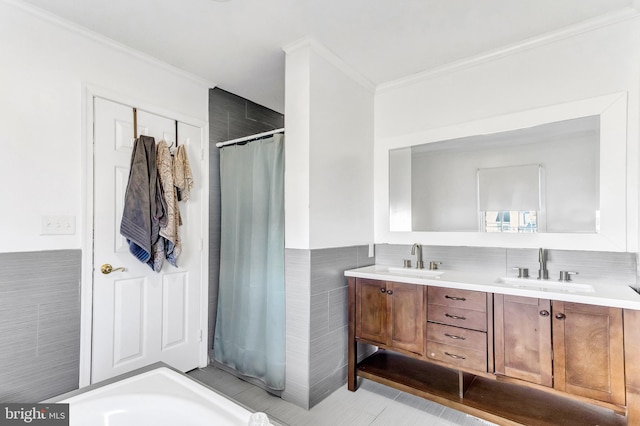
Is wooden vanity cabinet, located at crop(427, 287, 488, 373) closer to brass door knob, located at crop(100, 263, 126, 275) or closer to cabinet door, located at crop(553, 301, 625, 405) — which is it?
cabinet door, located at crop(553, 301, 625, 405)

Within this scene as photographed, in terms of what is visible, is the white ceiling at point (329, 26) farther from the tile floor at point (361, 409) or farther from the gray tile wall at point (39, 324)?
the tile floor at point (361, 409)

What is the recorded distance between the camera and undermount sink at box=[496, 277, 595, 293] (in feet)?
6.15

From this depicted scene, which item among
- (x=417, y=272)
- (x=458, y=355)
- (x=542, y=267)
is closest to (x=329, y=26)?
(x=417, y=272)

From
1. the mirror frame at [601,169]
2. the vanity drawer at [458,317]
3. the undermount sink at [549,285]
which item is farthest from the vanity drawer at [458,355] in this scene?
the mirror frame at [601,169]

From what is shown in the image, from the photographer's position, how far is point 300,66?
7.31 feet

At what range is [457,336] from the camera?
1931 mm

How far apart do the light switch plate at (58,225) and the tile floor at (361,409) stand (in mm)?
1393

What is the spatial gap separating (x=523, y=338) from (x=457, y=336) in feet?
1.10

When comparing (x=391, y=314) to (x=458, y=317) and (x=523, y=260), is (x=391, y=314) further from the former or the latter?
(x=523, y=260)

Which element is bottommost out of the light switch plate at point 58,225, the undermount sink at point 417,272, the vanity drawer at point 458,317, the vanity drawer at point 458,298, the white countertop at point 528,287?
the vanity drawer at point 458,317

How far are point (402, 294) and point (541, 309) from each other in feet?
2.48

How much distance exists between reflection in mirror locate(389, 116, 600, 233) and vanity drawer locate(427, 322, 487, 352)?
77 centimetres

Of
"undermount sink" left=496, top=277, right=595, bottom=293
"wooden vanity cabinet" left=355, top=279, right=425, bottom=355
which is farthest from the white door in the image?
"undermount sink" left=496, top=277, right=595, bottom=293

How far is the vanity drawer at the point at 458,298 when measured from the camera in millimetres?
1863
